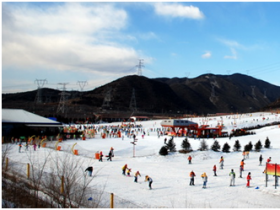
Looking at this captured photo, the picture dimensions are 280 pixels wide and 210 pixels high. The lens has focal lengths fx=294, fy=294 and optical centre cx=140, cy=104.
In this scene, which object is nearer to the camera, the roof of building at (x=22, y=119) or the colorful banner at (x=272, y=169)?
the colorful banner at (x=272, y=169)

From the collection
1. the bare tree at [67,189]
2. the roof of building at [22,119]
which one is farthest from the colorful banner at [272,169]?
the roof of building at [22,119]

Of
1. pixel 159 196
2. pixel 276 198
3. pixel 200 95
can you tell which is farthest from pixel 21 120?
pixel 200 95

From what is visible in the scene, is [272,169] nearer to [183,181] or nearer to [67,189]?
Answer: [183,181]

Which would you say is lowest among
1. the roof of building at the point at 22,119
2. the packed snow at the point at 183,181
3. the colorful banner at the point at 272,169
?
the packed snow at the point at 183,181

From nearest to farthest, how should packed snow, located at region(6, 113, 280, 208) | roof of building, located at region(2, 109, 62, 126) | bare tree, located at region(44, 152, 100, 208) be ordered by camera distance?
1. bare tree, located at region(44, 152, 100, 208)
2. packed snow, located at region(6, 113, 280, 208)
3. roof of building, located at region(2, 109, 62, 126)

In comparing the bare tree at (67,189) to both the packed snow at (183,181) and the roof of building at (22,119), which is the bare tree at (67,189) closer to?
the packed snow at (183,181)

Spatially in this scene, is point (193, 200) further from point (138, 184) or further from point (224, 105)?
point (224, 105)

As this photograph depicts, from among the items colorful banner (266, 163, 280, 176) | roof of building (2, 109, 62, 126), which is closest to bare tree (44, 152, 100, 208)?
colorful banner (266, 163, 280, 176)

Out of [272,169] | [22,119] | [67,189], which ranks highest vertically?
[22,119]

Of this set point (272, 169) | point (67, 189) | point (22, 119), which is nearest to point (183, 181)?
point (272, 169)

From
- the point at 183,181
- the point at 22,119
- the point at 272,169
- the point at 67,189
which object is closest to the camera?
the point at 67,189

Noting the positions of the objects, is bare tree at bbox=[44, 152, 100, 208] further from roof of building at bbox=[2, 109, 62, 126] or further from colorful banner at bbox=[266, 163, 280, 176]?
roof of building at bbox=[2, 109, 62, 126]

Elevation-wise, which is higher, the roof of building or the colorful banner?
the roof of building
